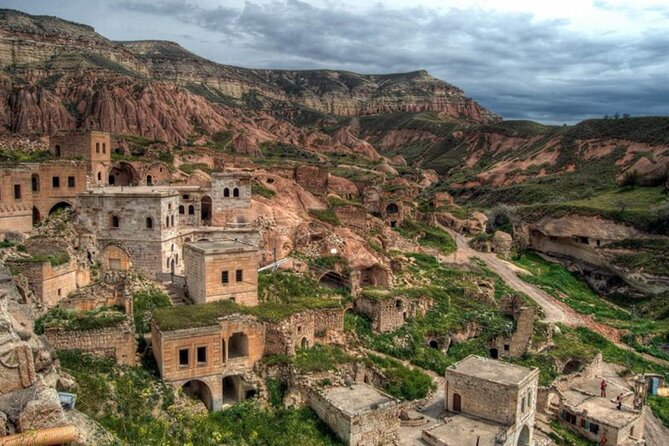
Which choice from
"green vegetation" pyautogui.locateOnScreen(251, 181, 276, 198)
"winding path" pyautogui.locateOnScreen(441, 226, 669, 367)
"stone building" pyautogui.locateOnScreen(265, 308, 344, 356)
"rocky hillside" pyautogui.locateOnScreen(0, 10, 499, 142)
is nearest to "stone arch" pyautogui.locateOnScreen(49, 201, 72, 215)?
"green vegetation" pyautogui.locateOnScreen(251, 181, 276, 198)

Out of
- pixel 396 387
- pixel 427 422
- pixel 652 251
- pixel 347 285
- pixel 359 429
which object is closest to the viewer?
pixel 359 429

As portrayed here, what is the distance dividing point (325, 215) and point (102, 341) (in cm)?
2148

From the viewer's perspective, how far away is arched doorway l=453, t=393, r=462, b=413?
24688mm

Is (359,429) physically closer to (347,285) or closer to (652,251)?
(347,285)

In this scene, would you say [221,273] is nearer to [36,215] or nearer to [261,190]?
[36,215]

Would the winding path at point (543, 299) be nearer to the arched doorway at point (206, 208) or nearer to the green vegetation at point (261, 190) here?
the green vegetation at point (261, 190)

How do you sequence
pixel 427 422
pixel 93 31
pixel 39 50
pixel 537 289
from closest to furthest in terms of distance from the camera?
pixel 427 422 < pixel 537 289 < pixel 39 50 < pixel 93 31

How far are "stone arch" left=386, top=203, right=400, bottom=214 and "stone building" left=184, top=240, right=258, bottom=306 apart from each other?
29.8 m

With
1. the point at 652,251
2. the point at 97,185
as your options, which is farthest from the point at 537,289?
the point at 97,185

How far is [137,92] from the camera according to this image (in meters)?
76.8

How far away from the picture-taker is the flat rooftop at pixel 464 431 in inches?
870

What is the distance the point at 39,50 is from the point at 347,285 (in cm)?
8024

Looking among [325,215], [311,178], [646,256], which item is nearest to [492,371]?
[325,215]

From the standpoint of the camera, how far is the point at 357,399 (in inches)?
881
